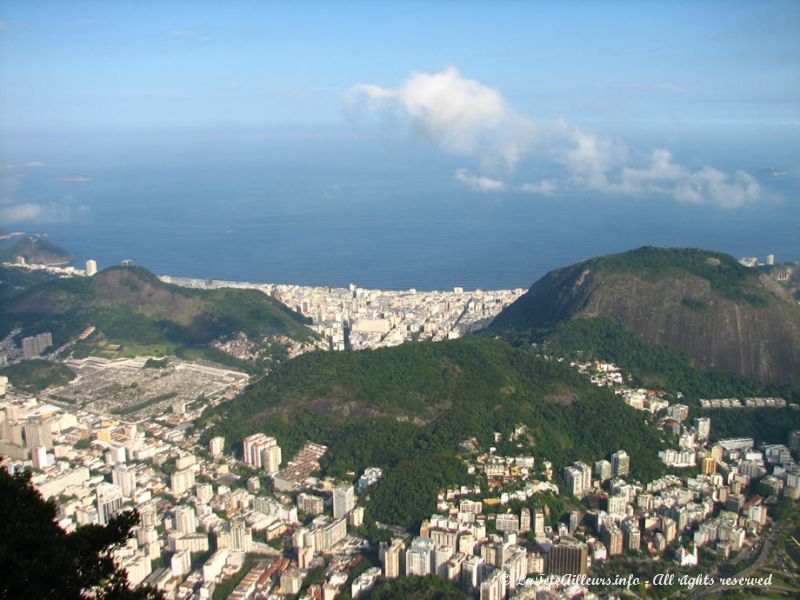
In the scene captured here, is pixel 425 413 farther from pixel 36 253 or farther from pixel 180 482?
pixel 36 253

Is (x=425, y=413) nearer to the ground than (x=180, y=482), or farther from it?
farther from it

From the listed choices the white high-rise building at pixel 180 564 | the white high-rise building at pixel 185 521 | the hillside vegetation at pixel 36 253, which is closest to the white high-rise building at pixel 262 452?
the white high-rise building at pixel 185 521

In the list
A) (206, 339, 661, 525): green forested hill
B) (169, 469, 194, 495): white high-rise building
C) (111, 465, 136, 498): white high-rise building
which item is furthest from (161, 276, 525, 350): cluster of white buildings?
(111, 465, 136, 498): white high-rise building

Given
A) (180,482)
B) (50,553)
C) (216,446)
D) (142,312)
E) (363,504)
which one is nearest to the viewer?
(50,553)

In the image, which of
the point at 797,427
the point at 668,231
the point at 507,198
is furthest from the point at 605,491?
the point at 507,198

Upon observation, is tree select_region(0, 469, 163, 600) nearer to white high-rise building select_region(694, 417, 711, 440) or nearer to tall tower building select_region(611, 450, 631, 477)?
tall tower building select_region(611, 450, 631, 477)

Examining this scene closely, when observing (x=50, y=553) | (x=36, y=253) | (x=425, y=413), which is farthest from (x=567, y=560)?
(x=36, y=253)

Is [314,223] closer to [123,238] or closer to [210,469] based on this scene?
[123,238]
